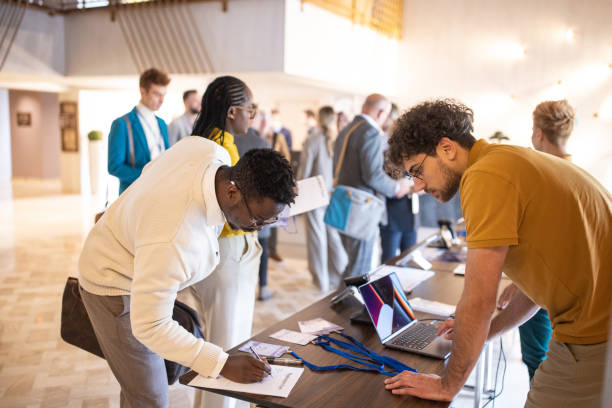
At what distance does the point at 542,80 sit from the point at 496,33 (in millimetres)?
1041

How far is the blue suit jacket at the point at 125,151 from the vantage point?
132 inches

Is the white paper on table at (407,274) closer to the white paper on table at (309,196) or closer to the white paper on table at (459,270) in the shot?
the white paper on table at (459,270)

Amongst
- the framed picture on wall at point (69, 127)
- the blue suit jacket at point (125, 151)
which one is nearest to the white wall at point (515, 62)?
the blue suit jacket at point (125, 151)

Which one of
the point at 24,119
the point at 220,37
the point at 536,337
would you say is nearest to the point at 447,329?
the point at 536,337

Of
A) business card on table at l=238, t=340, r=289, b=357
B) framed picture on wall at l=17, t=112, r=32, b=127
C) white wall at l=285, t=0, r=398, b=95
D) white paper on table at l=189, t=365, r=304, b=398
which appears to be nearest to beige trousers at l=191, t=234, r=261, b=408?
business card on table at l=238, t=340, r=289, b=357

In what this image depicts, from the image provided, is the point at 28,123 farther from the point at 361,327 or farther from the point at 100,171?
the point at 361,327

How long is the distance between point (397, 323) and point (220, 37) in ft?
18.9

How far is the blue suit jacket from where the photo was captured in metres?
3.36

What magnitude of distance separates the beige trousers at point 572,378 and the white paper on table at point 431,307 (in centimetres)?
70

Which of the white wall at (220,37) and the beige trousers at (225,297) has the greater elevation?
the white wall at (220,37)

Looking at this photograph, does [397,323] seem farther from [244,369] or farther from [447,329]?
[244,369]

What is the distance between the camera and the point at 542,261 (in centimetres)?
133

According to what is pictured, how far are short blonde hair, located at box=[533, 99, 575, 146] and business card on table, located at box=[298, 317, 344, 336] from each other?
1574 millimetres

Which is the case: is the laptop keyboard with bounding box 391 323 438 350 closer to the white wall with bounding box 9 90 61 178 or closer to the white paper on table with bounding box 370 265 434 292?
the white paper on table with bounding box 370 265 434 292
